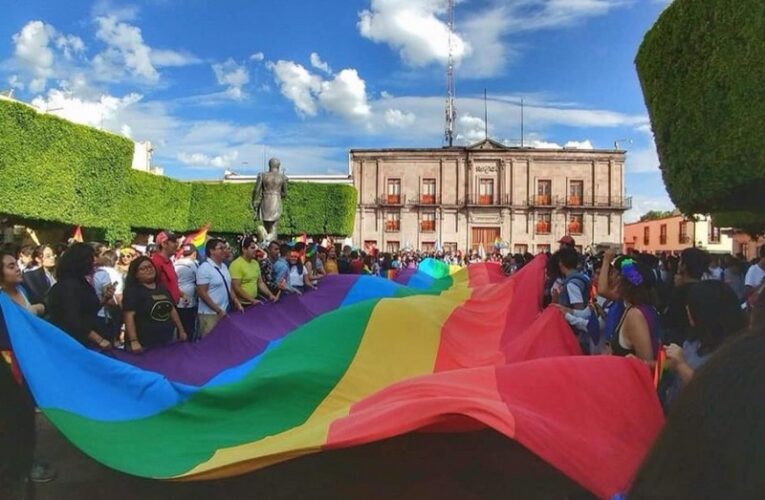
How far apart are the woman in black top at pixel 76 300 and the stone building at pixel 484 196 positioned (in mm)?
49546

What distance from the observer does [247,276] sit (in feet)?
30.2

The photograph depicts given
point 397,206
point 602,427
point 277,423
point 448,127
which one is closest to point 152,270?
point 277,423

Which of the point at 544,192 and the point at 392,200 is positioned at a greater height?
the point at 544,192

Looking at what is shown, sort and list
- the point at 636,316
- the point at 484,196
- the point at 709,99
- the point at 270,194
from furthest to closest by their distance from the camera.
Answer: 1. the point at 484,196
2. the point at 270,194
3. the point at 709,99
4. the point at 636,316

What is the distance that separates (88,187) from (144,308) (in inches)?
808

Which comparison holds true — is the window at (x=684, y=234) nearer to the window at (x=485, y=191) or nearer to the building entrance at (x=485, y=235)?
the building entrance at (x=485, y=235)

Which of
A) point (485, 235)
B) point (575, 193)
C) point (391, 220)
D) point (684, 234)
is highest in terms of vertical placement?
point (575, 193)

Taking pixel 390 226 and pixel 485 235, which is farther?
pixel 390 226

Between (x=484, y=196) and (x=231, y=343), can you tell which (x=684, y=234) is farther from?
(x=231, y=343)

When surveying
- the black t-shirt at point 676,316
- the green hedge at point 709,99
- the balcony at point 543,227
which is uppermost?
the green hedge at point 709,99

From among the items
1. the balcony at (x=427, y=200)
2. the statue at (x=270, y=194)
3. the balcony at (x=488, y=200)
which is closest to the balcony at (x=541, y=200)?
the balcony at (x=488, y=200)

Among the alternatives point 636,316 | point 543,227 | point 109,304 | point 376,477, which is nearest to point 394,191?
point 543,227

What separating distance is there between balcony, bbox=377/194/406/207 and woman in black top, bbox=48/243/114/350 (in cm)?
5021

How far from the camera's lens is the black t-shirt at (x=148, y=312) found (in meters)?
6.65
